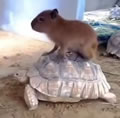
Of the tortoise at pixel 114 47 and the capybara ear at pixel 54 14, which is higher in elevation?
the capybara ear at pixel 54 14

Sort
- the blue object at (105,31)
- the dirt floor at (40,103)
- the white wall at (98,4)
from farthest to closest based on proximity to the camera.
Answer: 1. the white wall at (98,4)
2. the blue object at (105,31)
3. the dirt floor at (40,103)

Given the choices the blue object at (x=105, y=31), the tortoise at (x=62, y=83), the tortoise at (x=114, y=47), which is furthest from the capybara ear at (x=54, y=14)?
the blue object at (x=105, y=31)

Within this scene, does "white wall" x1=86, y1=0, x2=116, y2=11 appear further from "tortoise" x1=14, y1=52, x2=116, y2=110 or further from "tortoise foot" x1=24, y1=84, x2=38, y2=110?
"tortoise foot" x1=24, y1=84, x2=38, y2=110

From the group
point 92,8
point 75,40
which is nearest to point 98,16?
point 92,8

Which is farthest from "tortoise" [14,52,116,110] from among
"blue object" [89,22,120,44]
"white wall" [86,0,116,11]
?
"white wall" [86,0,116,11]

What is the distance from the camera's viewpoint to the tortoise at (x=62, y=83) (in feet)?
4.81

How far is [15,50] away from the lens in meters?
2.40

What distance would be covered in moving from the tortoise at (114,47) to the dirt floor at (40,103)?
0.09 m

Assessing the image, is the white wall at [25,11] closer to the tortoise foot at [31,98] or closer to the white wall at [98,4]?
the tortoise foot at [31,98]

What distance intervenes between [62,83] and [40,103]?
18 centimetres

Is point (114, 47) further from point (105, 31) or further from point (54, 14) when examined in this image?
point (54, 14)

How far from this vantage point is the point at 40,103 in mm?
1520

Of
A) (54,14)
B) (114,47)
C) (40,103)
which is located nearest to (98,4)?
(114,47)

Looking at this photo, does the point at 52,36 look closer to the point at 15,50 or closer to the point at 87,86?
the point at 87,86
